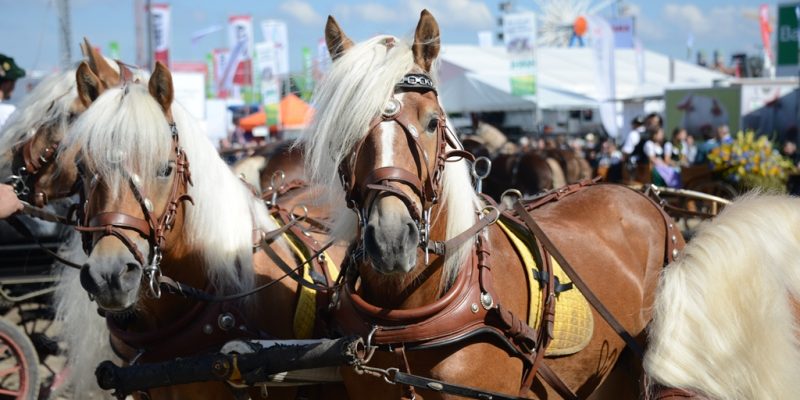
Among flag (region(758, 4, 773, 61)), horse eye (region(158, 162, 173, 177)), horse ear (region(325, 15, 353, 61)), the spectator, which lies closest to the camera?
horse ear (region(325, 15, 353, 61))

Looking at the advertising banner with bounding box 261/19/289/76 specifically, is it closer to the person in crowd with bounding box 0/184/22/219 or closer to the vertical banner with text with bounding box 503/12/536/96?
the vertical banner with text with bounding box 503/12/536/96

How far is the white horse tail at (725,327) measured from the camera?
7.54ft

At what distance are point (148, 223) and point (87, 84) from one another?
73 cm

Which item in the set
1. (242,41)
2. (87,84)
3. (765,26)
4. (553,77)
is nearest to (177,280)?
(87,84)

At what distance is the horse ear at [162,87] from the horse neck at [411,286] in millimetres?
1056

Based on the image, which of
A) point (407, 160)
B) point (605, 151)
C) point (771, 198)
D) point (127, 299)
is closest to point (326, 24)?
point (407, 160)

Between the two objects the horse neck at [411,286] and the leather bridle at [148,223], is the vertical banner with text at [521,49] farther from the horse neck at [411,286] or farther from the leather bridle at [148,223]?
the horse neck at [411,286]

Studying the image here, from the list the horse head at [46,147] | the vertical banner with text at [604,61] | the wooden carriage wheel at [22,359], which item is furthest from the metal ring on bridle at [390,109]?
the vertical banner with text at [604,61]

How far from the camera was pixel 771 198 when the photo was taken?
2.97 meters

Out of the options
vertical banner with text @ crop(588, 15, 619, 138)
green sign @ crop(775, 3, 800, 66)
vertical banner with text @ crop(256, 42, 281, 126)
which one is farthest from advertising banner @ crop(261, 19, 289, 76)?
green sign @ crop(775, 3, 800, 66)

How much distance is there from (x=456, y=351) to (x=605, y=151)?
Answer: 16.0 metres

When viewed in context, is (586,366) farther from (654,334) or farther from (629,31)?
(629,31)

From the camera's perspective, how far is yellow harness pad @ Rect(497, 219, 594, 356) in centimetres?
287

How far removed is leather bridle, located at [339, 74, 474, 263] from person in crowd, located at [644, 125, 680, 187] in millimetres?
9892
